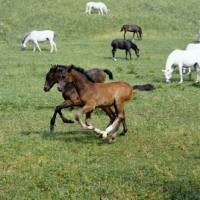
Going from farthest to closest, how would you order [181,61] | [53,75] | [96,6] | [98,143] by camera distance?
[96,6] < [181,61] < [53,75] < [98,143]

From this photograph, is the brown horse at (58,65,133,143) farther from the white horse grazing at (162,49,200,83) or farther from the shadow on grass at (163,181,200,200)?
the white horse grazing at (162,49,200,83)

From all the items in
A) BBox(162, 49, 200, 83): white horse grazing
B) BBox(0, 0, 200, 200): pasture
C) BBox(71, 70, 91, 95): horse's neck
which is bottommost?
BBox(0, 0, 200, 200): pasture

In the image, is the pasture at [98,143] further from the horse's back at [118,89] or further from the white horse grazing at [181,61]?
the horse's back at [118,89]

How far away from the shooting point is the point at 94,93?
949cm

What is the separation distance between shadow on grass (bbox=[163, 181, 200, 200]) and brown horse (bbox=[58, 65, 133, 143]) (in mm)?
2484

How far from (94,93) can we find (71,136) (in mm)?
1343

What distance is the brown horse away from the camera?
9398mm

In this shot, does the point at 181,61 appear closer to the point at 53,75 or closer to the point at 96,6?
the point at 53,75

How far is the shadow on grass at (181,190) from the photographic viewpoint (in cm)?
675

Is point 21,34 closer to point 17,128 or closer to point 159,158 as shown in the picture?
point 17,128

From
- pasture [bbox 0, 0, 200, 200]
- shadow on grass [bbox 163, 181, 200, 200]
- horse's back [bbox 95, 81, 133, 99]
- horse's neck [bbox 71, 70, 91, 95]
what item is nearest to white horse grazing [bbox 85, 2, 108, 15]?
pasture [bbox 0, 0, 200, 200]

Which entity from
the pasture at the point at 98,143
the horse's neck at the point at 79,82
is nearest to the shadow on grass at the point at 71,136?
the pasture at the point at 98,143

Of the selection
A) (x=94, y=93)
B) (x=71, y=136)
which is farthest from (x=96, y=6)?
(x=94, y=93)

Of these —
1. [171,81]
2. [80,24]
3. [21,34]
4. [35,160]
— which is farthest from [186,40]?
[35,160]
